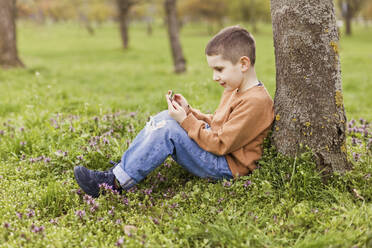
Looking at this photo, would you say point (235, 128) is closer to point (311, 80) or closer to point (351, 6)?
point (311, 80)

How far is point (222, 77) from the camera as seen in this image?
347cm

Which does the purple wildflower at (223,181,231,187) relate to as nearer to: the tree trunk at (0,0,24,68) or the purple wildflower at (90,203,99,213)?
the purple wildflower at (90,203,99,213)

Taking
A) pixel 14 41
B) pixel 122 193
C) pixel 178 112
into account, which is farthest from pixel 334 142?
pixel 14 41

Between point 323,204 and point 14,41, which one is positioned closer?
point 323,204

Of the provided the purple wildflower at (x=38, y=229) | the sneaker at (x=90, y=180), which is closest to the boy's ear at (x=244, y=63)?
the sneaker at (x=90, y=180)

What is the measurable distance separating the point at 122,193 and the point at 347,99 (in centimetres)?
686

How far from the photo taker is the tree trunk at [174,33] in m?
12.5

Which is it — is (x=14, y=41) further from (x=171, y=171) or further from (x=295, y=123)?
(x=295, y=123)

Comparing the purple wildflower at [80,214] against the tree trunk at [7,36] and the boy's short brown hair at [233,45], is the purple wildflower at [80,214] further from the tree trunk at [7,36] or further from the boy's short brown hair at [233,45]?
the tree trunk at [7,36]

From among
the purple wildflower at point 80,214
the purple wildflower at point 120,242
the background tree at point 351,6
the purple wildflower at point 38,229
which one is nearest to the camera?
the purple wildflower at point 120,242

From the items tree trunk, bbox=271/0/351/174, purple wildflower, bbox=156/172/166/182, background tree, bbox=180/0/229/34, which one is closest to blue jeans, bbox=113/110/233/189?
purple wildflower, bbox=156/172/166/182

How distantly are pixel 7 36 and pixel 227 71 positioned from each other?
10952 millimetres

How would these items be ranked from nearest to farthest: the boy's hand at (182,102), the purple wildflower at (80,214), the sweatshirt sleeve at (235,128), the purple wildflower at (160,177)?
the purple wildflower at (80,214)
the sweatshirt sleeve at (235,128)
the purple wildflower at (160,177)
the boy's hand at (182,102)

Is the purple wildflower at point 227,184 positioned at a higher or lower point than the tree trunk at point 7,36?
lower
